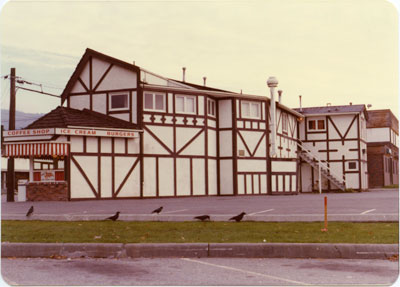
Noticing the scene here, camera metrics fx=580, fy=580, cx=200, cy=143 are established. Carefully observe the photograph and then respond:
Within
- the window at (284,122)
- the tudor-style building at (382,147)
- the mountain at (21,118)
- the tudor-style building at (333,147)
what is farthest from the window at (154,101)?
the tudor-style building at (382,147)

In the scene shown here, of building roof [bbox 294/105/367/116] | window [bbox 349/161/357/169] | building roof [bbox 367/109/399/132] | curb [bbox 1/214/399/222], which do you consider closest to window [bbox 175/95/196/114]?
building roof [bbox 294/105/367/116]

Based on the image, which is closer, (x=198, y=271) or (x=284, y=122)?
(x=198, y=271)

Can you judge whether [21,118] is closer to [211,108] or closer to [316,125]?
[211,108]

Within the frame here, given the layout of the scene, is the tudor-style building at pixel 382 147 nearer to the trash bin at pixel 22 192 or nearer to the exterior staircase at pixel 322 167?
the exterior staircase at pixel 322 167

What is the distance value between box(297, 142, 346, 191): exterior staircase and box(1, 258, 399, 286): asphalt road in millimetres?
34714

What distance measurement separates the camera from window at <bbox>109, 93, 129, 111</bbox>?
1262 inches

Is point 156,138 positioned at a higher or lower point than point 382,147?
lower

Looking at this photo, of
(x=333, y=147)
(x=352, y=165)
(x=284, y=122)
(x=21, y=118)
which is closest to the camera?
(x=21, y=118)

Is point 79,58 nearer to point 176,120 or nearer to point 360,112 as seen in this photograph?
point 176,120

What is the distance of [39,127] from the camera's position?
96.3ft

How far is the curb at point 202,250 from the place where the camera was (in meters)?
9.87

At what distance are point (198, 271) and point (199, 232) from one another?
143 inches

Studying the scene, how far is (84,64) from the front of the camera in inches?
1297

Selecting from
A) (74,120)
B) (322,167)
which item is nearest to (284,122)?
(322,167)
